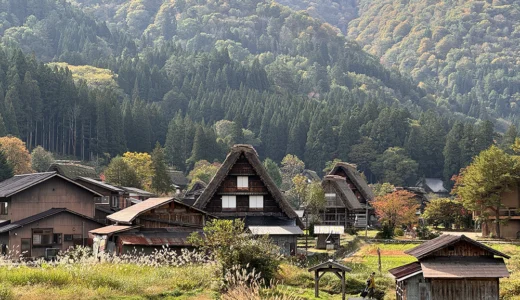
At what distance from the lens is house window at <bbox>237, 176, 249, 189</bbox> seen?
5162 centimetres

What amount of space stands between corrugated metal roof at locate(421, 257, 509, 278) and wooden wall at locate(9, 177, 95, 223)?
2599 cm

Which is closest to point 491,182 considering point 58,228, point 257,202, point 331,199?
point 331,199

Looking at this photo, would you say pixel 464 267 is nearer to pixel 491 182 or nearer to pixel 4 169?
pixel 491 182

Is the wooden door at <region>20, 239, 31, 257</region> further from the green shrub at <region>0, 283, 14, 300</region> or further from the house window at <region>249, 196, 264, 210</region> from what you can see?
the green shrub at <region>0, 283, 14, 300</region>

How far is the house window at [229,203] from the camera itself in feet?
171

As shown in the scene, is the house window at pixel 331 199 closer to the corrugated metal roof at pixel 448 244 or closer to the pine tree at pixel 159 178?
the pine tree at pixel 159 178

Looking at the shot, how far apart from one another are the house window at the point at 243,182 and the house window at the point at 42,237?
11.3m

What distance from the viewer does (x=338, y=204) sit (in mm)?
77375

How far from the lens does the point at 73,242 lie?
48000 millimetres

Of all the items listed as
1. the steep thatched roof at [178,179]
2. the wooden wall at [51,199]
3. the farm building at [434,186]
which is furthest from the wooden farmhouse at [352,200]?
the farm building at [434,186]

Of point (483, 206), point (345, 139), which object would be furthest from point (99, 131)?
point (483, 206)

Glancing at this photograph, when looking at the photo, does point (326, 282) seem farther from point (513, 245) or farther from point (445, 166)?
point (445, 166)

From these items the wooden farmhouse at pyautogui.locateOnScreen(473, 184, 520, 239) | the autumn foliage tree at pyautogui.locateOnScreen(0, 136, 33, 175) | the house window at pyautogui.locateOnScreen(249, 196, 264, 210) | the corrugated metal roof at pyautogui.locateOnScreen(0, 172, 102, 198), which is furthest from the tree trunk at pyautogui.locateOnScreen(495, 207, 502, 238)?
the autumn foliage tree at pyautogui.locateOnScreen(0, 136, 33, 175)

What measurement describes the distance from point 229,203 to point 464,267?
24.1 metres
